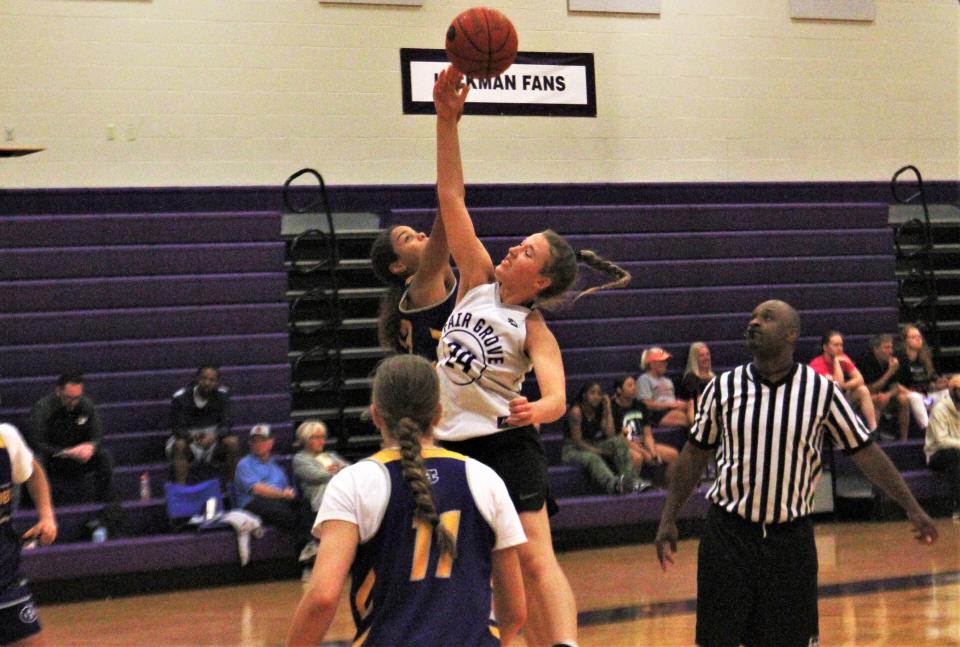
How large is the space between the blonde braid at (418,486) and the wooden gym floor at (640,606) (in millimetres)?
3867

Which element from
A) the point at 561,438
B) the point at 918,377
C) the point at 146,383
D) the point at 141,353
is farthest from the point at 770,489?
the point at 918,377

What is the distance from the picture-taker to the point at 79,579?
8.26 metres

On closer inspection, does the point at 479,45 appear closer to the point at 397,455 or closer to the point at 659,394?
the point at 397,455

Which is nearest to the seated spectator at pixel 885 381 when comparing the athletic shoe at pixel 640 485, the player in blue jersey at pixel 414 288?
the athletic shoe at pixel 640 485

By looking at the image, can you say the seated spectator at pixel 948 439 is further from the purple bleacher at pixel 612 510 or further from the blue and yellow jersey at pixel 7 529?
the blue and yellow jersey at pixel 7 529

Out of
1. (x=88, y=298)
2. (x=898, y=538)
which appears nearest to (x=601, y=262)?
(x=898, y=538)

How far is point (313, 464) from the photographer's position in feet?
28.9

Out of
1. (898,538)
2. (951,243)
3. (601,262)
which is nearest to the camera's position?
(601,262)

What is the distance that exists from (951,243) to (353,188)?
5.89m

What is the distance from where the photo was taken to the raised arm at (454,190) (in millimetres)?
3721

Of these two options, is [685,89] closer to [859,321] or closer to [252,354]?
[859,321]

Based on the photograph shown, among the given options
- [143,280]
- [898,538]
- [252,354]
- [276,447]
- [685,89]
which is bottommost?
[898,538]

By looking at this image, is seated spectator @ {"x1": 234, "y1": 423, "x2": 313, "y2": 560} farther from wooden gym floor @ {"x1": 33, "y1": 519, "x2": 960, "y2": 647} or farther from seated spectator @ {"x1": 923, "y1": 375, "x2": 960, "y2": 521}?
seated spectator @ {"x1": 923, "y1": 375, "x2": 960, "y2": 521}

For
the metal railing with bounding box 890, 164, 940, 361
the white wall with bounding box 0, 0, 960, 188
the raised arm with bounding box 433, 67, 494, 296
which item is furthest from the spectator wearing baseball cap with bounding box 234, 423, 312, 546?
the metal railing with bounding box 890, 164, 940, 361
